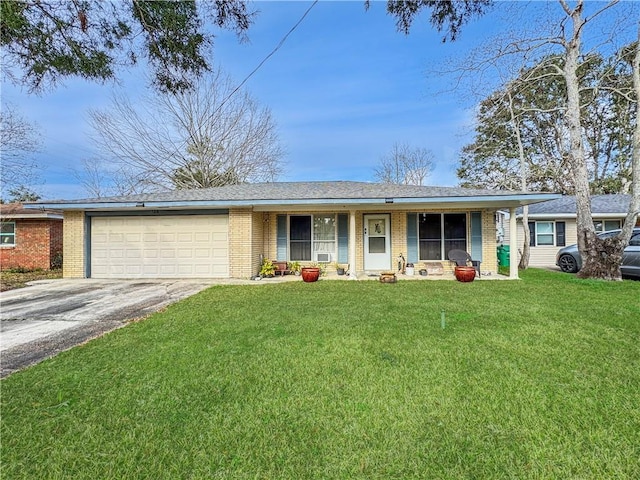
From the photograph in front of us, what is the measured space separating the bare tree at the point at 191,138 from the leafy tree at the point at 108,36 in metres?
12.7

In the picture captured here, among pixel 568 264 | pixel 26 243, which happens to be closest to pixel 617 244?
pixel 568 264

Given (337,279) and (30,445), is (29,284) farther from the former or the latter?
(30,445)

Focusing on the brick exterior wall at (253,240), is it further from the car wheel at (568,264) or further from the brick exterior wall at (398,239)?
the car wheel at (568,264)

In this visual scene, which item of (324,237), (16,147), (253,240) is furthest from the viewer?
(16,147)

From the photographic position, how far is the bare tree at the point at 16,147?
468 inches

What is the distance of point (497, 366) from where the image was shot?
133 inches

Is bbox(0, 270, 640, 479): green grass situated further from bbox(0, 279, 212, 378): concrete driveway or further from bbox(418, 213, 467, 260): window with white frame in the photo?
bbox(418, 213, 467, 260): window with white frame

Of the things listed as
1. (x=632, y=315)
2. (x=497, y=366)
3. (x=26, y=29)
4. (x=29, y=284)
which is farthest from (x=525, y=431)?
(x=29, y=284)

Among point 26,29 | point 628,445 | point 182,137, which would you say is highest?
point 182,137

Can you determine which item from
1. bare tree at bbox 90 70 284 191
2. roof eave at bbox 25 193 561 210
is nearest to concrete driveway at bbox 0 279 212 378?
roof eave at bbox 25 193 561 210

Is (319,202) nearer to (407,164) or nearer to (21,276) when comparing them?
(21,276)

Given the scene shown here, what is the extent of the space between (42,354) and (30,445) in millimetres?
2181

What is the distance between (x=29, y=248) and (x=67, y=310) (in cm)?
1103

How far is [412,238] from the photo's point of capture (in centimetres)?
1084
